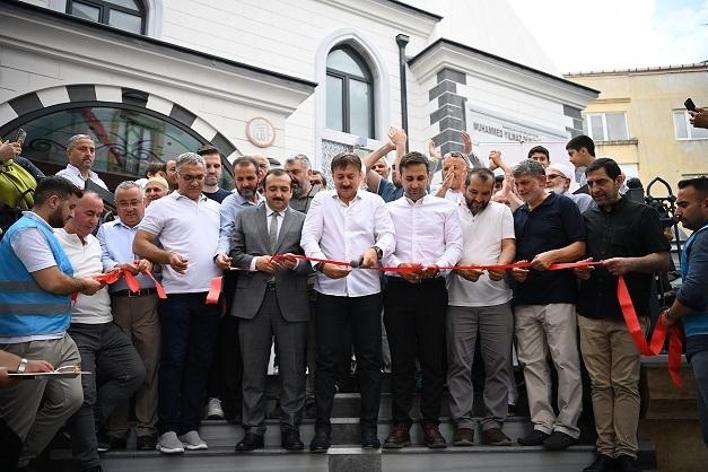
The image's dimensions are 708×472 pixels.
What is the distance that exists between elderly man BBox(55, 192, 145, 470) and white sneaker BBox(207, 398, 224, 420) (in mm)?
554

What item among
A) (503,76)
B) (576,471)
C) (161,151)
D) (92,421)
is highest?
(503,76)

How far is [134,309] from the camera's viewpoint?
12.7 feet

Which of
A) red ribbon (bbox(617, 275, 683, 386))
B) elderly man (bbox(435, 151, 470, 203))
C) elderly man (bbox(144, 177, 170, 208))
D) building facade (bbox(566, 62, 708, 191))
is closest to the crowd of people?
red ribbon (bbox(617, 275, 683, 386))

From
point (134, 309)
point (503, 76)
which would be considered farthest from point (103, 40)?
point (503, 76)

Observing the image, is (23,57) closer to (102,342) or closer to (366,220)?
(102,342)

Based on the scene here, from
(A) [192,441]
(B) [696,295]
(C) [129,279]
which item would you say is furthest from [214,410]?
(B) [696,295]

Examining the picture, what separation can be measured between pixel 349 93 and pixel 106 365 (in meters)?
7.77

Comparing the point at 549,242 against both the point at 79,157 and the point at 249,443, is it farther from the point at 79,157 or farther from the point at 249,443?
the point at 79,157

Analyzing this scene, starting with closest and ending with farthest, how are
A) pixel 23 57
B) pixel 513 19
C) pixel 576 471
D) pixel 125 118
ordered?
pixel 576 471 → pixel 23 57 → pixel 125 118 → pixel 513 19

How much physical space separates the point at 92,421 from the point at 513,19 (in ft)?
43.9

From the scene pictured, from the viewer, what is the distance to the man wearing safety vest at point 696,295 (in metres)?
3.15

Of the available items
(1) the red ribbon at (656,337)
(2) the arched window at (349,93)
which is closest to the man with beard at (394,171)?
(1) the red ribbon at (656,337)

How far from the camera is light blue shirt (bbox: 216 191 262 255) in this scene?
406 centimetres

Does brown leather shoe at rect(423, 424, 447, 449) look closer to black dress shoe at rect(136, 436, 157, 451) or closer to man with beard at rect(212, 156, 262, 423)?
man with beard at rect(212, 156, 262, 423)
